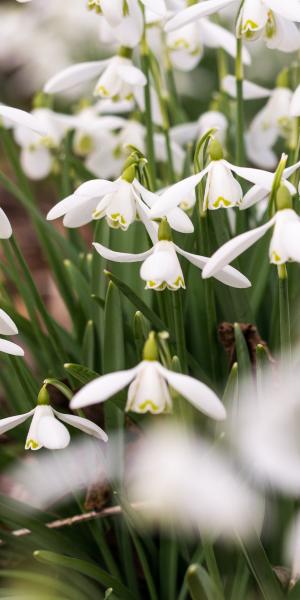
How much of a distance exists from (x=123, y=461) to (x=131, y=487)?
6 cm

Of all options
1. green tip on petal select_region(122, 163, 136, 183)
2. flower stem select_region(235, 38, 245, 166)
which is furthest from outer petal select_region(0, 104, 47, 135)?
flower stem select_region(235, 38, 245, 166)

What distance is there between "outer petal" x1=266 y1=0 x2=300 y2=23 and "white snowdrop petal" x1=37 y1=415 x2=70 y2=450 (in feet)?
1.46

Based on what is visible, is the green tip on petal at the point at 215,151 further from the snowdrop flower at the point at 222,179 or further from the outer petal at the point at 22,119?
the outer petal at the point at 22,119

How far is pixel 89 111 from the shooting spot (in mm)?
1430

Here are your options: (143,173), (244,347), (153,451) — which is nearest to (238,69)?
(143,173)

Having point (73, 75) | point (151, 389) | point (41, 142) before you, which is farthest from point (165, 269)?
point (41, 142)

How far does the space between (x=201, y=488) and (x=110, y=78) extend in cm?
53

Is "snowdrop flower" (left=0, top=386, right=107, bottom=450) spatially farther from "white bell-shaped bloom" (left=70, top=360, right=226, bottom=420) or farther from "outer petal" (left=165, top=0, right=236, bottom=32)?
"outer petal" (left=165, top=0, right=236, bottom=32)

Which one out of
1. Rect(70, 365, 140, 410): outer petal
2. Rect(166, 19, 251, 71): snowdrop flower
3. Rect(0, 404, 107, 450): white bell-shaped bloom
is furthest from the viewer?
Rect(166, 19, 251, 71): snowdrop flower

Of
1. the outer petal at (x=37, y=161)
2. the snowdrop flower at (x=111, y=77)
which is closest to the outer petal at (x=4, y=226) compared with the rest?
the snowdrop flower at (x=111, y=77)

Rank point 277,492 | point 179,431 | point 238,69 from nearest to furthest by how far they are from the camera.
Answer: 1. point 179,431
2. point 277,492
3. point 238,69

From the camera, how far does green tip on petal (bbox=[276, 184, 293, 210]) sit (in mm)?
649

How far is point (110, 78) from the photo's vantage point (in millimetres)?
1026

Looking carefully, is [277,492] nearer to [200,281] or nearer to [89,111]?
[200,281]
